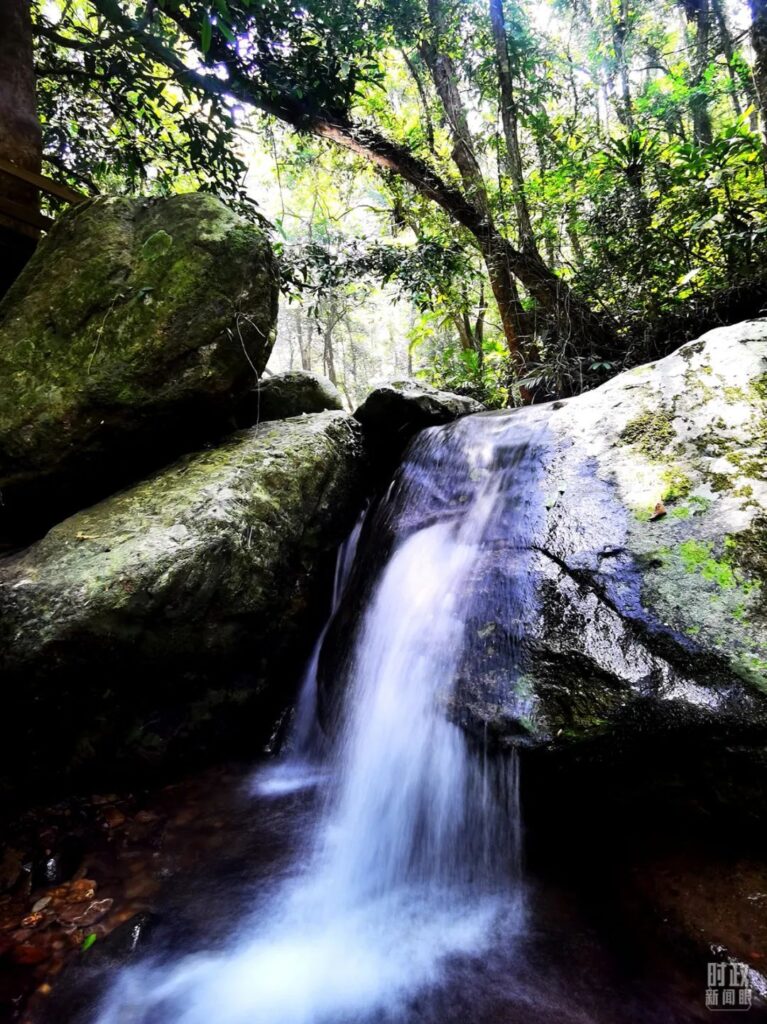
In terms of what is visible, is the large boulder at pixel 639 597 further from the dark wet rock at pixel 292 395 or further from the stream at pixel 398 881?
the dark wet rock at pixel 292 395

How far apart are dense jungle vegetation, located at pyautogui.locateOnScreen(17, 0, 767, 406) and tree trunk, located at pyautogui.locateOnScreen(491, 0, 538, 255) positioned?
3 centimetres

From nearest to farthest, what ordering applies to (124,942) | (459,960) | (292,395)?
(459,960), (124,942), (292,395)

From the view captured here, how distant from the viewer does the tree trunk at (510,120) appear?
26.1ft

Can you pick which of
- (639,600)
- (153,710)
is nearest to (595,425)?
(639,600)

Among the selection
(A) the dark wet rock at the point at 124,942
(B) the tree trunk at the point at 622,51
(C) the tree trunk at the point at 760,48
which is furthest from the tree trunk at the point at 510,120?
(A) the dark wet rock at the point at 124,942

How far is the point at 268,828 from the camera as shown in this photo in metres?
3.47

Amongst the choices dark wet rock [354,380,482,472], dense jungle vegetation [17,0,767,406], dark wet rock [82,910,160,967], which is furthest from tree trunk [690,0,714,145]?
dark wet rock [82,910,160,967]

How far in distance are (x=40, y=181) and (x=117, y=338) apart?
2.11 m

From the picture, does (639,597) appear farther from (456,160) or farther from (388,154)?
(456,160)

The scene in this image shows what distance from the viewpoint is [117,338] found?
434 centimetres

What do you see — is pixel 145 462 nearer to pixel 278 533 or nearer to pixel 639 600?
pixel 278 533

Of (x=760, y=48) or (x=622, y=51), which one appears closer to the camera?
(x=760, y=48)

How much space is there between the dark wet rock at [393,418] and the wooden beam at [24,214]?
12.1 feet

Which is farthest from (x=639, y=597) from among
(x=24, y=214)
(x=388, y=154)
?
(x=388, y=154)
